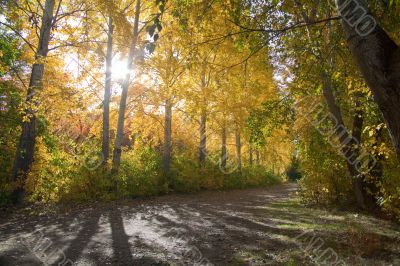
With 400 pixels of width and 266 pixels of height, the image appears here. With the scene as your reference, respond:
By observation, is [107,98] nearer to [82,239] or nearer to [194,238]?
[82,239]

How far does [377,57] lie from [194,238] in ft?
16.3

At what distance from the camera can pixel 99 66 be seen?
13766 mm

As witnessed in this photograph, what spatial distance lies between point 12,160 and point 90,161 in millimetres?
2588

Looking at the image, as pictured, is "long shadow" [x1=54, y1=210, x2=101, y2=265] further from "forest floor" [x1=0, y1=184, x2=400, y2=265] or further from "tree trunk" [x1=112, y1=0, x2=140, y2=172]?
"tree trunk" [x1=112, y1=0, x2=140, y2=172]

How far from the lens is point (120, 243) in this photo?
5.99 m

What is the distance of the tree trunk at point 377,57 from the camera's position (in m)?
2.58

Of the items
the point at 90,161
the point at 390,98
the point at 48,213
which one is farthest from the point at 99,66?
the point at 390,98

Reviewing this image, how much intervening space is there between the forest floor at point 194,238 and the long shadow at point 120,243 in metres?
0.02

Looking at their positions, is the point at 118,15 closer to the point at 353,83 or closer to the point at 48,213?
Result: the point at 48,213

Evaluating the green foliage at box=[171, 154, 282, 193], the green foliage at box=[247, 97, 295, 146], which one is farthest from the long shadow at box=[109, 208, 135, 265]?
the green foliage at box=[171, 154, 282, 193]

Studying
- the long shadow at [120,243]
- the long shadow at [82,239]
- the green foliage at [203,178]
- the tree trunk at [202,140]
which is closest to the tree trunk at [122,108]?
the green foliage at [203,178]

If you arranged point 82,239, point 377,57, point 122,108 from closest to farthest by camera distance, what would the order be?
point 377,57, point 82,239, point 122,108

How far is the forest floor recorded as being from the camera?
5109 millimetres

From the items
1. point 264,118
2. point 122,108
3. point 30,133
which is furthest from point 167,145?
point 264,118
